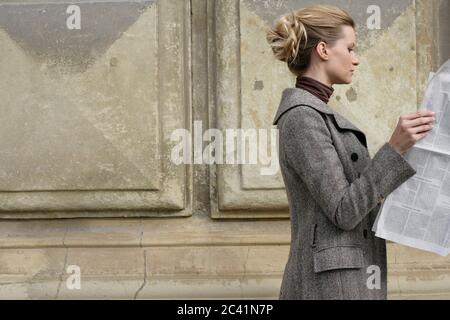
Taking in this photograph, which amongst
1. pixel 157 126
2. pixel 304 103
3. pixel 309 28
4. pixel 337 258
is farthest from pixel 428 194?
pixel 157 126

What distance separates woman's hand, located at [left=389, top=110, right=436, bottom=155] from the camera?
257 centimetres

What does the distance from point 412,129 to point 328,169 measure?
0.24 meters

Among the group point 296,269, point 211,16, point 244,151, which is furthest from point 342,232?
point 211,16

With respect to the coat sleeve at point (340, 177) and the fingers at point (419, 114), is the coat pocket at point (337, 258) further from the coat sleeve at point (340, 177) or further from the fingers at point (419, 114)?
the fingers at point (419, 114)

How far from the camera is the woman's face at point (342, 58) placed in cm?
279

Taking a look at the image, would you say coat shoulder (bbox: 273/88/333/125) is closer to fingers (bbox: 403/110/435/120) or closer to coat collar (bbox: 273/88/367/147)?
coat collar (bbox: 273/88/367/147)

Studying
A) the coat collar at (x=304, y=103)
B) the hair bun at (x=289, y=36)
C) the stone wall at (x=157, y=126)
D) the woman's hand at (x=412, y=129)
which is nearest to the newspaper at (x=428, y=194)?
the woman's hand at (x=412, y=129)

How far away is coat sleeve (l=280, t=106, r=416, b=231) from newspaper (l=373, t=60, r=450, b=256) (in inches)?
1.6

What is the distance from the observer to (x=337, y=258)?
2.67 metres

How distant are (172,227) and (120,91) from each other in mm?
681

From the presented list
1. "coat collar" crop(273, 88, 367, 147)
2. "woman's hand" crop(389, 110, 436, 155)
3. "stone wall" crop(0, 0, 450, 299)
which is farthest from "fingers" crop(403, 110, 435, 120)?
"stone wall" crop(0, 0, 450, 299)

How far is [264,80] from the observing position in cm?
457
